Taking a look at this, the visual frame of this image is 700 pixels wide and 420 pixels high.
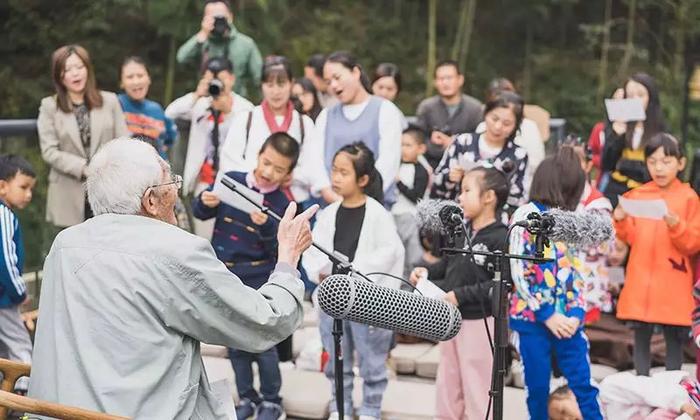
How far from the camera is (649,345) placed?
5.33 m

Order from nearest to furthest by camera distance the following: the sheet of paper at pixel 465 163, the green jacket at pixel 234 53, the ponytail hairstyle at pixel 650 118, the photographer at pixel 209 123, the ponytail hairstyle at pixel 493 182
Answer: the ponytail hairstyle at pixel 493 182
the sheet of paper at pixel 465 163
the ponytail hairstyle at pixel 650 118
the photographer at pixel 209 123
the green jacket at pixel 234 53

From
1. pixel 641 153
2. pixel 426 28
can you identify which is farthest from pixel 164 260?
pixel 426 28

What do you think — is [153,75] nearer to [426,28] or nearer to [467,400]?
[426,28]

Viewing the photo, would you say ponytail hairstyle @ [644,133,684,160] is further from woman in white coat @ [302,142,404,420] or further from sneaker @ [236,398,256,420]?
sneaker @ [236,398,256,420]

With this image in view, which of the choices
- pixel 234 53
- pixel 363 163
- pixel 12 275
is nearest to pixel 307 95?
pixel 234 53

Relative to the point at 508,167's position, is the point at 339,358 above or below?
below

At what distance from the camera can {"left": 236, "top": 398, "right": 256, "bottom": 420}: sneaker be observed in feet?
16.1

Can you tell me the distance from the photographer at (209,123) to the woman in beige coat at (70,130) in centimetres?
64

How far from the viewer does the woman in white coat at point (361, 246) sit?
469 cm

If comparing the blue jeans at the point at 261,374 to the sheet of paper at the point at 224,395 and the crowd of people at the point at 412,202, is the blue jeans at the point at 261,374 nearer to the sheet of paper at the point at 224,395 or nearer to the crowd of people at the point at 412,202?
the crowd of people at the point at 412,202

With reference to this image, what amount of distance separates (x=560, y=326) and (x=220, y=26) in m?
3.28

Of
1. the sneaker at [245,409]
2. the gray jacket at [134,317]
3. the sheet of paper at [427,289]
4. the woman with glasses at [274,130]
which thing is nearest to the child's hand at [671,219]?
the sheet of paper at [427,289]

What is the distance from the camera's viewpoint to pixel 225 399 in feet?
10.2

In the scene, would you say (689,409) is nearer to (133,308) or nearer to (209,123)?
(133,308)
